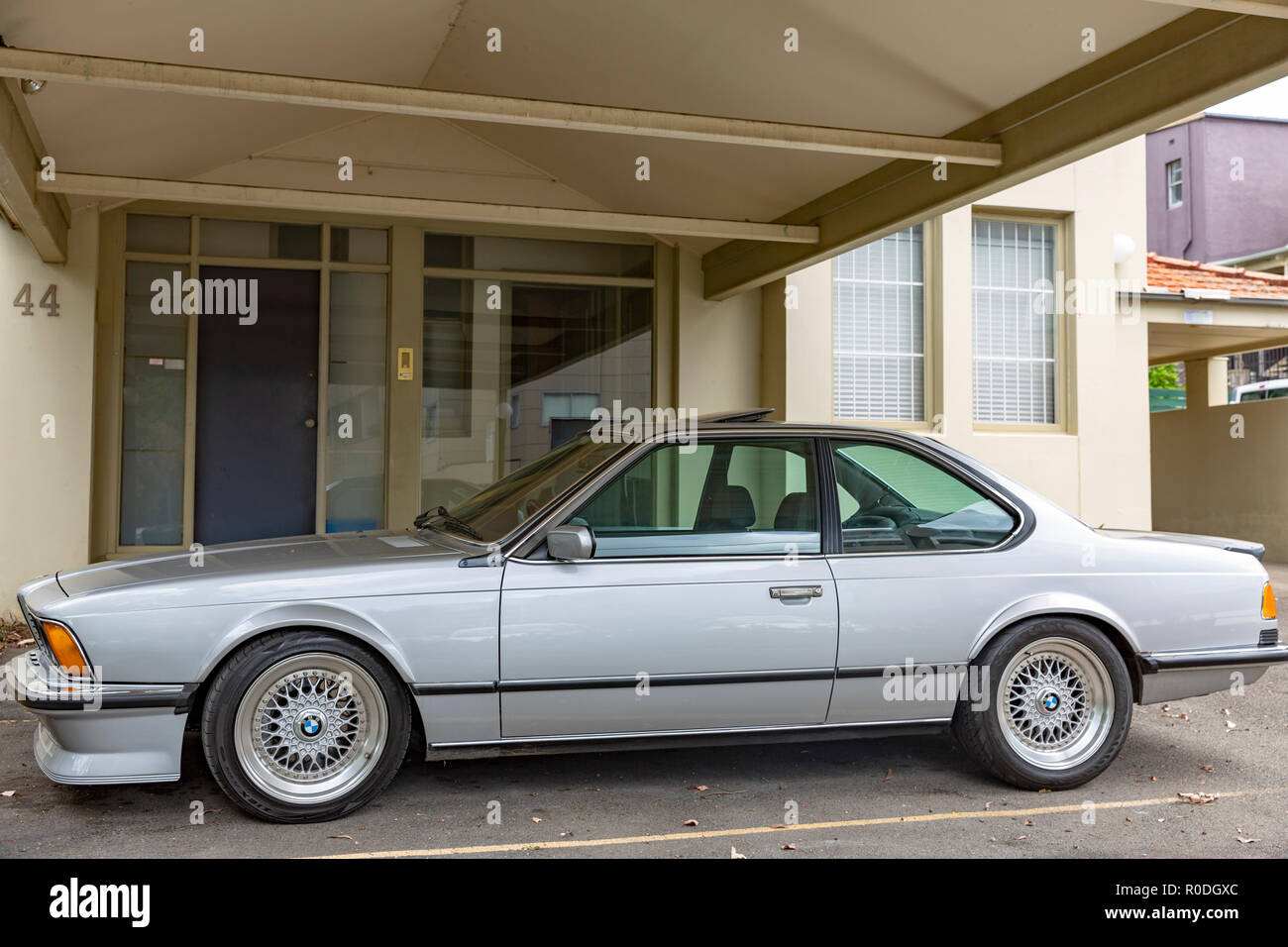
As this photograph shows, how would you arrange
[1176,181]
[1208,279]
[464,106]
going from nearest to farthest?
1. [464,106]
2. [1208,279]
3. [1176,181]

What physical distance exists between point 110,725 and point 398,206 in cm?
483

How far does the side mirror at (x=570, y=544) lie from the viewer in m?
4.22

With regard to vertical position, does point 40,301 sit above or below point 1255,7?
below

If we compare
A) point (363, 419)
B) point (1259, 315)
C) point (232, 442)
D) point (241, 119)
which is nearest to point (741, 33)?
point (241, 119)

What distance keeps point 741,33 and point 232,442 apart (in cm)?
580

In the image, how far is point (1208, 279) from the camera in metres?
13.4

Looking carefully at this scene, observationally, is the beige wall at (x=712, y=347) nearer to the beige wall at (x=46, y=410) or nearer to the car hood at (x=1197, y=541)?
the beige wall at (x=46, y=410)

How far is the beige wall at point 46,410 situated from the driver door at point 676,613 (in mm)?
6163

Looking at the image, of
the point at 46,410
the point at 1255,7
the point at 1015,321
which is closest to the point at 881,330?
the point at 1015,321

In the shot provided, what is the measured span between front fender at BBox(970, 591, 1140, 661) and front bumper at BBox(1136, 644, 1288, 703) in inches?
5.1

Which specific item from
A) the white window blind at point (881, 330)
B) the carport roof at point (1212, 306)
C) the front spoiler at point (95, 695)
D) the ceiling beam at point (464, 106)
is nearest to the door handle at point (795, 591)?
the front spoiler at point (95, 695)

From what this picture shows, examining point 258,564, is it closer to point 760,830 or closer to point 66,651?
point 66,651

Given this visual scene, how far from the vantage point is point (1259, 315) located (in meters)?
12.8

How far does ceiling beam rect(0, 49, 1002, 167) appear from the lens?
543cm
